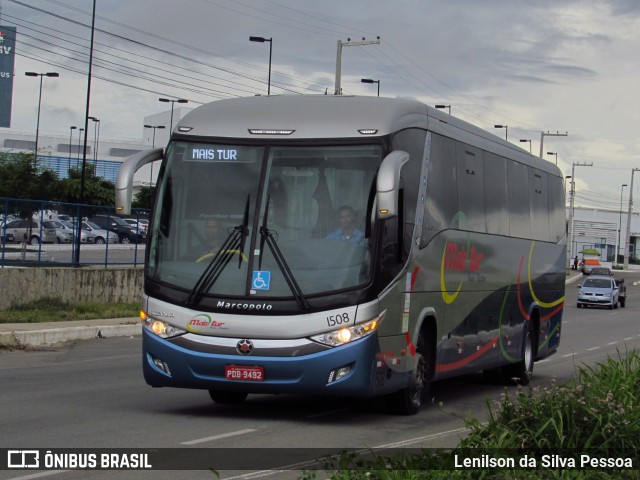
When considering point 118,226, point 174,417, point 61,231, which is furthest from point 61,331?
point 174,417

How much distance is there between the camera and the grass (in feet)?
84.0

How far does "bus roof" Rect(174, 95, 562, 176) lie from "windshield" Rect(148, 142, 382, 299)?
0.55 ft

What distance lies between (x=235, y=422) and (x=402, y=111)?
3.85 metres

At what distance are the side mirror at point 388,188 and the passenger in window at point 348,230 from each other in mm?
543

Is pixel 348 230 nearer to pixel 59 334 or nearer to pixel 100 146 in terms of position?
pixel 59 334

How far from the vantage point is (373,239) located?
1187 centimetres

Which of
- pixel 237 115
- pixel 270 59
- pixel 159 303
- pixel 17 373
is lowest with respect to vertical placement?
pixel 17 373

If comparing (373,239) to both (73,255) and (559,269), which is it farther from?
(73,255)

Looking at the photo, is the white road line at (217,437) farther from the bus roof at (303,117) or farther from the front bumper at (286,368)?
the bus roof at (303,117)

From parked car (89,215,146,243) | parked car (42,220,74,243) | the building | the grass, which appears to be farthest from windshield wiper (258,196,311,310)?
the building

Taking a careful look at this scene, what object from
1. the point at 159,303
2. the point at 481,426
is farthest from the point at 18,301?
the point at 481,426

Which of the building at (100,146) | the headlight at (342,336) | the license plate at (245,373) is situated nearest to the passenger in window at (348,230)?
the headlight at (342,336)

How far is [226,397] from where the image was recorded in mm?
13766

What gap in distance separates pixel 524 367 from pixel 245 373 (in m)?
8.04
